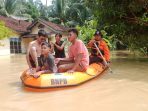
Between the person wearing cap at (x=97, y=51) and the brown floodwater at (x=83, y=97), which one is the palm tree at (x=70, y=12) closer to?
the person wearing cap at (x=97, y=51)

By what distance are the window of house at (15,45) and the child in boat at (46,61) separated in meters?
20.4

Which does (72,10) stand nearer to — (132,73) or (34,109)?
(132,73)

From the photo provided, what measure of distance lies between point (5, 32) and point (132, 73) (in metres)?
12.1

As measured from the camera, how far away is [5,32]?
20547mm

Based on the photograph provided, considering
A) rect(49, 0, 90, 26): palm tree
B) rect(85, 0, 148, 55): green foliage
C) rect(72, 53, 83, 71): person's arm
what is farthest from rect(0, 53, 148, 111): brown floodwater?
rect(49, 0, 90, 26): palm tree

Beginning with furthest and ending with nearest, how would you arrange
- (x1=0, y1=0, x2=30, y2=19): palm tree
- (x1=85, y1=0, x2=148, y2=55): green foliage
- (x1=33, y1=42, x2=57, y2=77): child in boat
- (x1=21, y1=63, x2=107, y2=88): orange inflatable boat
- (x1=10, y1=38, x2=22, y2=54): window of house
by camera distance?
(x1=0, y1=0, x2=30, y2=19): palm tree → (x1=10, y1=38, x2=22, y2=54): window of house → (x1=85, y1=0, x2=148, y2=55): green foliage → (x1=33, y1=42, x2=57, y2=77): child in boat → (x1=21, y1=63, x2=107, y2=88): orange inflatable boat

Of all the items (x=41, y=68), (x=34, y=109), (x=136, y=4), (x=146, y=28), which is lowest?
(x=34, y=109)

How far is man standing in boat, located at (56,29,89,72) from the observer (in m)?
7.97

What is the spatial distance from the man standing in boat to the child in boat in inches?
15.1

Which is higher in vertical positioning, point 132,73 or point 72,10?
point 72,10

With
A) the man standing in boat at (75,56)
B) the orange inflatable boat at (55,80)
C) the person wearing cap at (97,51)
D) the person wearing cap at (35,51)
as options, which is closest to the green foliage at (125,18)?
the person wearing cap at (97,51)

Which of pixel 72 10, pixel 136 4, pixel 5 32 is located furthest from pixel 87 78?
pixel 72 10

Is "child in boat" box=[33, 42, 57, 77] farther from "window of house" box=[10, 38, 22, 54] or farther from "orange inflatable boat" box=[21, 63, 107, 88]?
"window of house" box=[10, 38, 22, 54]

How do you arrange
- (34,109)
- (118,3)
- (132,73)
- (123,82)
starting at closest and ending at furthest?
(34,109)
(123,82)
(132,73)
(118,3)
